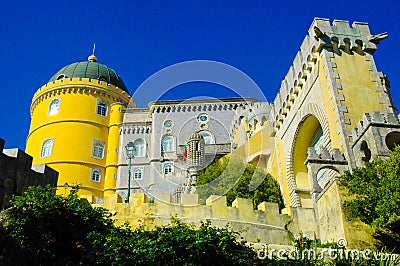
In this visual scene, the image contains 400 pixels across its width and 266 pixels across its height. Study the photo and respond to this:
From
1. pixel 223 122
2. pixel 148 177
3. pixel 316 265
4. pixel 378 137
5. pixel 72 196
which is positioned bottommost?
pixel 316 265

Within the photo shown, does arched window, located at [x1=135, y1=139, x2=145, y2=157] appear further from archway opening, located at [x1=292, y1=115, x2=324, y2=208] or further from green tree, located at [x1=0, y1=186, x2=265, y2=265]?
green tree, located at [x1=0, y1=186, x2=265, y2=265]

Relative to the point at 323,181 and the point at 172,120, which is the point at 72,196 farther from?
the point at 172,120

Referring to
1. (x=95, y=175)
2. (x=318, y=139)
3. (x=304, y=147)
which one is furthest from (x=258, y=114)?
(x=95, y=175)

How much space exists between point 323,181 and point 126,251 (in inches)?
481

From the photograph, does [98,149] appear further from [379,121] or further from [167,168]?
[379,121]

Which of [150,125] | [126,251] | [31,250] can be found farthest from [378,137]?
[150,125]

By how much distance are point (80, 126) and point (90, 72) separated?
653 centimetres

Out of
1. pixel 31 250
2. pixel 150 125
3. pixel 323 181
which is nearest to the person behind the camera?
pixel 31 250

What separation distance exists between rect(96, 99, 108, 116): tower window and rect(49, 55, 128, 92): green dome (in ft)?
9.21

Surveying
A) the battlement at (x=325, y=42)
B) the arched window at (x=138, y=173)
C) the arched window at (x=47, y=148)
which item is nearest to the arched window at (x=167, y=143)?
the arched window at (x=138, y=173)

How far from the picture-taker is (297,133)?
22531mm

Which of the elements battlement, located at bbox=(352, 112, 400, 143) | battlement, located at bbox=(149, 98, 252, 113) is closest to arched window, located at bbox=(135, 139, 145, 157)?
battlement, located at bbox=(149, 98, 252, 113)

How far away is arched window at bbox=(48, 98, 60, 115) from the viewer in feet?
145

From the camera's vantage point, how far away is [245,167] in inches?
1032
